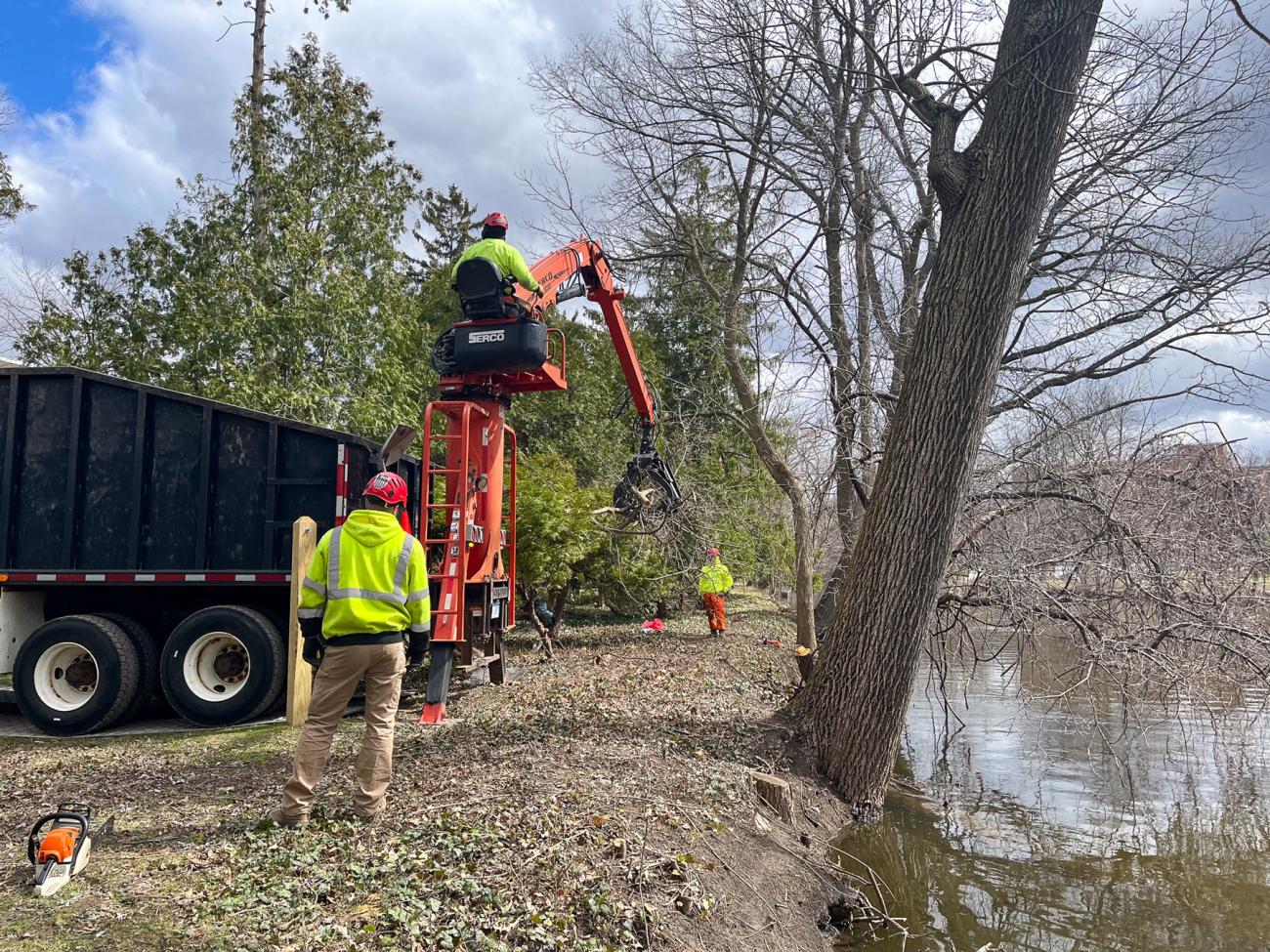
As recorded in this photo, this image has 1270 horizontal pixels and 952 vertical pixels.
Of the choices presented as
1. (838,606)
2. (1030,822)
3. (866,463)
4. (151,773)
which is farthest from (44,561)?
(1030,822)

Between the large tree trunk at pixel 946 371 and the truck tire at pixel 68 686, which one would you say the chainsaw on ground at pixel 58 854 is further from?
the large tree trunk at pixel 946 371

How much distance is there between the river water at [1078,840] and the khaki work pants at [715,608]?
18.1 ft

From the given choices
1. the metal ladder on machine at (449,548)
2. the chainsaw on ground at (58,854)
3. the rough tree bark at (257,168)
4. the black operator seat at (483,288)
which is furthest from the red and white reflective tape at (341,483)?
the rough tree bark at (257,168)

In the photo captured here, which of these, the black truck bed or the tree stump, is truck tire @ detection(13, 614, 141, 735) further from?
the tree stump

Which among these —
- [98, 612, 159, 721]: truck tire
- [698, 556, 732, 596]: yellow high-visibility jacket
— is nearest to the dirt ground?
[98, 612, 159, 721]: truck tire

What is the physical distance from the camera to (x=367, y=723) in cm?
460

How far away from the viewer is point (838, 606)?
6539 millimetres

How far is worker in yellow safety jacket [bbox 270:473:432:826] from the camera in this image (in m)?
4.55

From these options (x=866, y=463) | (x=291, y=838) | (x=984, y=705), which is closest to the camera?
Result: (x=291, y=838)

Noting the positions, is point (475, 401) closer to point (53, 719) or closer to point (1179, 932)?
point (53, 719)

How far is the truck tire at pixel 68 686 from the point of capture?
723 cm

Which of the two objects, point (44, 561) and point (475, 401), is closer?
point (44, 561)

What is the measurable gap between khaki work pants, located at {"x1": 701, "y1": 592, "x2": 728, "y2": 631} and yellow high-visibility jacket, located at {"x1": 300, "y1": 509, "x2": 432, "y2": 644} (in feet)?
33.7

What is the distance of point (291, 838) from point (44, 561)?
16.7ft
